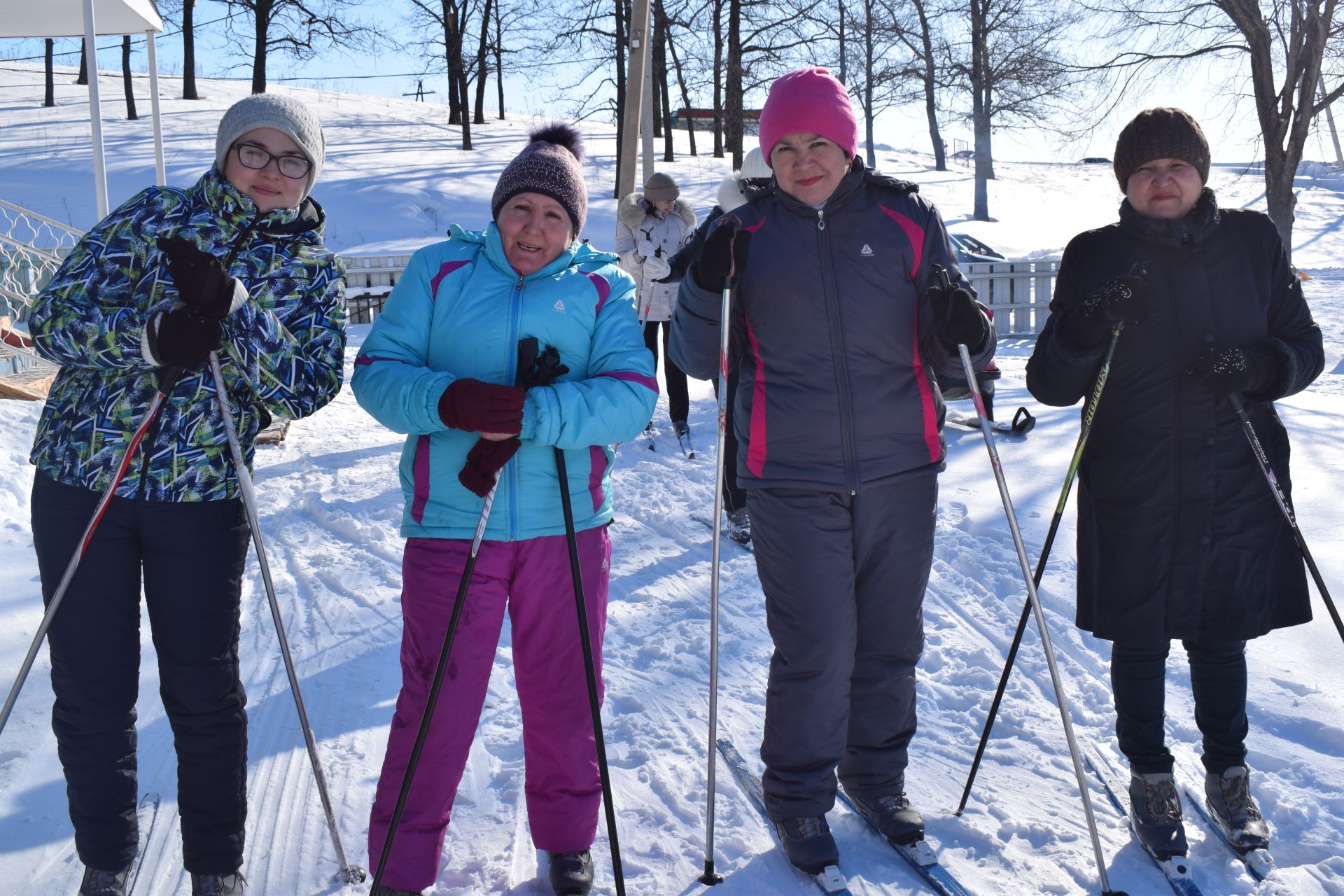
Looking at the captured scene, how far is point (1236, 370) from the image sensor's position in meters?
2.60

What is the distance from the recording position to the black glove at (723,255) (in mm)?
2582

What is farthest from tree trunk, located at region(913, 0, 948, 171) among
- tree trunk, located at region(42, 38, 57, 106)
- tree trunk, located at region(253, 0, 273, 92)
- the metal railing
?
tree trunk, located at region(42, 38, 57, 106)

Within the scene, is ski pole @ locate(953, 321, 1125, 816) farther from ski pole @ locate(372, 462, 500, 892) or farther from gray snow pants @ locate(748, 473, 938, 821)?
ski pole @ locate(372, 462, 500, 892)

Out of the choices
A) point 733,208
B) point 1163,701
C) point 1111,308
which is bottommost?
point 1163,701

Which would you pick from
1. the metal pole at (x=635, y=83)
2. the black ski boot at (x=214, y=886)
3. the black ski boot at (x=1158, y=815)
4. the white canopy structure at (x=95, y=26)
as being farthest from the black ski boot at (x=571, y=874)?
the white canopy structure at (x=95, y=26)

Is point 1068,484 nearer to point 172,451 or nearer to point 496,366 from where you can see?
point 496,366

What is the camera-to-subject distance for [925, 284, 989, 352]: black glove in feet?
8.43

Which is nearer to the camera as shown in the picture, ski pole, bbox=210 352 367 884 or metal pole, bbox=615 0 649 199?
ski pole, bbox=210 352 367 884

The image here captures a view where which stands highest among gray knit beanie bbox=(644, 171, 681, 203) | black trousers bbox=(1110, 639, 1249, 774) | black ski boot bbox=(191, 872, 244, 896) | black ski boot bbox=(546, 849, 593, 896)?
gray knit beanie bbox=(644, 171, 681, 203)

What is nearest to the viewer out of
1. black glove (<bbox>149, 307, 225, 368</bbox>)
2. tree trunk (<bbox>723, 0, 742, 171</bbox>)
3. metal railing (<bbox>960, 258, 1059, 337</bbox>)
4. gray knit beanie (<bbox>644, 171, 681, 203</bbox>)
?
black glove (<bbox>149, 307, 225, 368</bbox>)

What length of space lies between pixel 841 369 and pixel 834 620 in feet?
2.14

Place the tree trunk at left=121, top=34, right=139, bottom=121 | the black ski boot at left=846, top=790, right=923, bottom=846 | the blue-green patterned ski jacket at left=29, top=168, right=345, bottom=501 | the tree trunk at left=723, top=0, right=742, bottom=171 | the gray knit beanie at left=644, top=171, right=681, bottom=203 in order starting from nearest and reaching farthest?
the blue-green patterned ski jacket at left=29, top=168, right=345, bottom=501 → the black ski boot at left=846, top=790, right=923, bottom=846 → the gray knit beanie at left=644, top=171, right=681, bottom=203 → the tree trunk at left=723, top=0, right=742, bottom=171 → the tree trunk at left=121, top=34, right=139, bottom=121

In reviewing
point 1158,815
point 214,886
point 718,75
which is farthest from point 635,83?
point 718,75

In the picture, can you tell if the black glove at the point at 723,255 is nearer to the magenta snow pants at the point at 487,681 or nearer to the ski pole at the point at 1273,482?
the magenta snow pants at the point at 487,681
